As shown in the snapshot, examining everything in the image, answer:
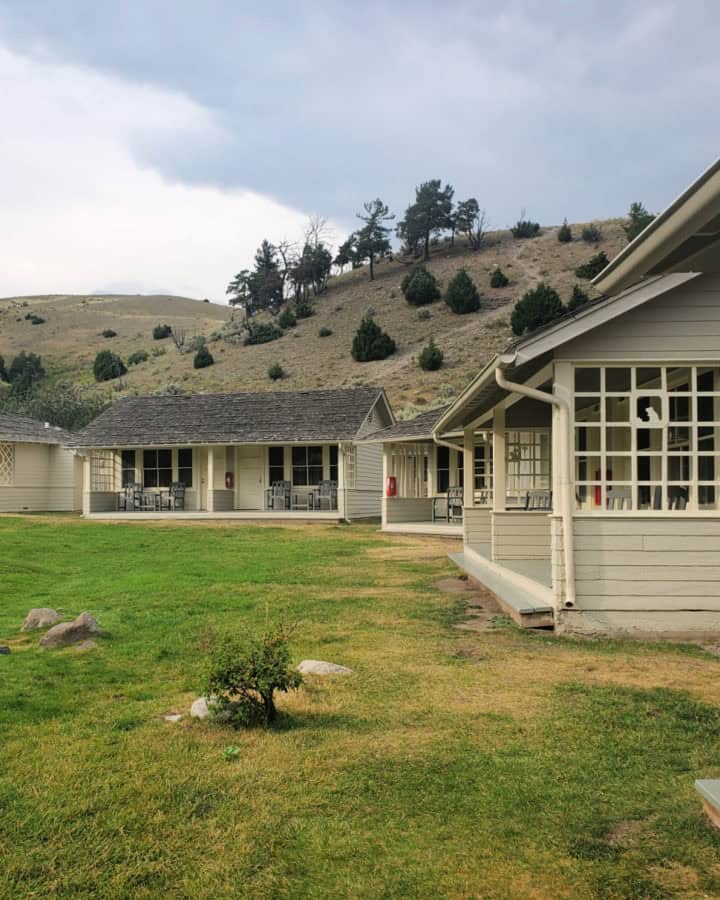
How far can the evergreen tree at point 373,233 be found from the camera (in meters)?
80.9

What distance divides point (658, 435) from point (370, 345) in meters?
49.2

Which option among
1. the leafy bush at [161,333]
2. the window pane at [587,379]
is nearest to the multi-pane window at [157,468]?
the window pane at [587,379]

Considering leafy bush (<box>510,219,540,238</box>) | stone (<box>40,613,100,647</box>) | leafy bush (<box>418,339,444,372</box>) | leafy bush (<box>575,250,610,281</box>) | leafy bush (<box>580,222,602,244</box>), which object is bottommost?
stone (<box>40,613,100,647</box>)

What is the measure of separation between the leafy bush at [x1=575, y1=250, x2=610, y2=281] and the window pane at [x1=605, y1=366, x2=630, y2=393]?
51.6 m

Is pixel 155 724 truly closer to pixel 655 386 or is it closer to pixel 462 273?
pixel 655 386

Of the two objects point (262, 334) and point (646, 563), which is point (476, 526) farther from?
point (262, 334)

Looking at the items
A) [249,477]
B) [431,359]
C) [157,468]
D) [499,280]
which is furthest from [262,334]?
[249,477]

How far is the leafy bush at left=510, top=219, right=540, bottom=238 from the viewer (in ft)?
266

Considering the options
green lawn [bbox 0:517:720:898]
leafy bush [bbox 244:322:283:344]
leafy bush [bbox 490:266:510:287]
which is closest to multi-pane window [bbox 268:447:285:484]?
green lawn [bbox 0:517:720:898]

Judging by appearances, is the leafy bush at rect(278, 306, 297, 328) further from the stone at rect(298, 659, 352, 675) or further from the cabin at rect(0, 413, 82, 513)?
the stone at rect(298, 659, 352, 675)

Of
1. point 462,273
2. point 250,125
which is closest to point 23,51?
point 250,125

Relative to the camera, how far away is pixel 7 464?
31250 mm

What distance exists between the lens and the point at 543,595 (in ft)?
28.9

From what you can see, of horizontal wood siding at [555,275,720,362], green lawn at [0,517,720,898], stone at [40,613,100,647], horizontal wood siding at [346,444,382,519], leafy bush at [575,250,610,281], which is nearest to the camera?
green lawn at [0,517,720,898]
